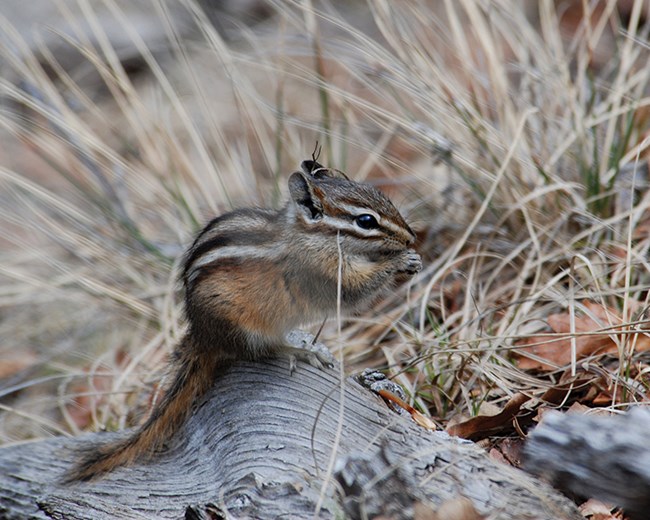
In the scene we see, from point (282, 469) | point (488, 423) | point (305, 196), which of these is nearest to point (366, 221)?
point (305, 196)

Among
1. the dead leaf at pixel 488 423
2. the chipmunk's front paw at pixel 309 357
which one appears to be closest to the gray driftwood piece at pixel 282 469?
the chipmunk's front paw at pixel 309 357

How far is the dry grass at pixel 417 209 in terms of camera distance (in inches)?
145

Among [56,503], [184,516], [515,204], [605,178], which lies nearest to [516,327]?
[515,204]

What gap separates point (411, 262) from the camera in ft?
10.7

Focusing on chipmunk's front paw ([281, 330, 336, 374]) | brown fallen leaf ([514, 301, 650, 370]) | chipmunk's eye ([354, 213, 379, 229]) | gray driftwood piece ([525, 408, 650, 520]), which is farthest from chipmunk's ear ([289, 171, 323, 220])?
gray driftwood piece ([525, 408, 650, 520])

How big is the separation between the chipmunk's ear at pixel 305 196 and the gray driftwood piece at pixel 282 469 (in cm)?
54

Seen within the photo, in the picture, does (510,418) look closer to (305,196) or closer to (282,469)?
(282,469)

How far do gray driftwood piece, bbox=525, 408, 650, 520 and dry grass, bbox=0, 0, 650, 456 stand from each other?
81cm

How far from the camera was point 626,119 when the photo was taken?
441 centimetres

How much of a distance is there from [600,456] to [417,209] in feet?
8.62

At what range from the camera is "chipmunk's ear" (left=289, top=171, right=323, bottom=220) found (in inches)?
126

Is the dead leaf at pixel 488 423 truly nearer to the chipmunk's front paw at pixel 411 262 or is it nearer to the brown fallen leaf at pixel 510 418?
the brown fallen leaf at pixel 510 418

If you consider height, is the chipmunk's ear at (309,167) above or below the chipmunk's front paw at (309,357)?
above

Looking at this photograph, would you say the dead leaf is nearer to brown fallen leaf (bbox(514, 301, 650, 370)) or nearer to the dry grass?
the dry grass
